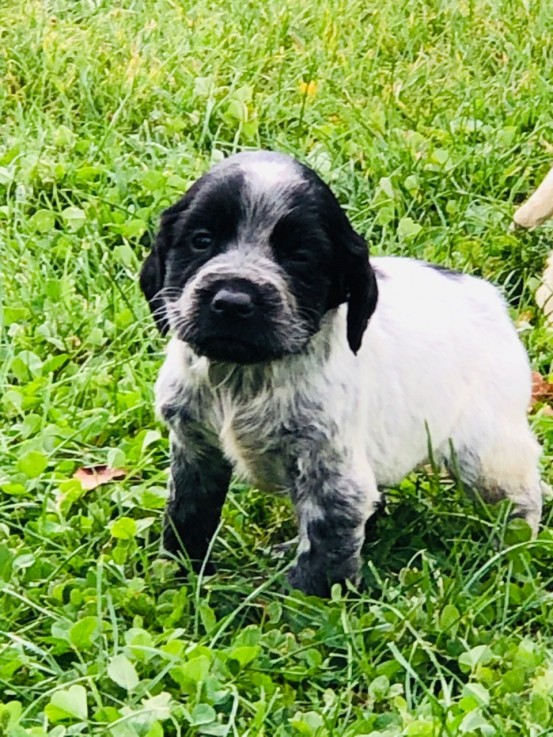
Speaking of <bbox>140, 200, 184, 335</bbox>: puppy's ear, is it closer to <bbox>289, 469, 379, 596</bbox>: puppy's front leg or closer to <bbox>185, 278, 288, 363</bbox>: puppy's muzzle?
<bbox>185, 278, 288, 363</bbox>: puppy's muzzle

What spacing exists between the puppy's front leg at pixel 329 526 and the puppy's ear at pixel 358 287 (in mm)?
340

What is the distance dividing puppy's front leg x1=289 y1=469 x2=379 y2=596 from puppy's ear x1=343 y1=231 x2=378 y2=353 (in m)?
0.34

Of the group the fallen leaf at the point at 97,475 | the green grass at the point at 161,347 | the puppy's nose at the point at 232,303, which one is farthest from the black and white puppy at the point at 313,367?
the fallen leaf at the point at 97,475

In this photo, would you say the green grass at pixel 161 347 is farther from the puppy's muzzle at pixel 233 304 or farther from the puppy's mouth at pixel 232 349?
the puppy's muzzle at pixel 233 304

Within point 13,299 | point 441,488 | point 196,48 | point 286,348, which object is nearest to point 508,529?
point 441,488

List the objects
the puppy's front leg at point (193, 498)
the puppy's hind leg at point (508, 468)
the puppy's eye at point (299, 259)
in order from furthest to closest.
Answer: the puppy's hind leg at point (508, 468), the puppy's front leg at point (193, 498), the puppy's eye at point (299, 259)

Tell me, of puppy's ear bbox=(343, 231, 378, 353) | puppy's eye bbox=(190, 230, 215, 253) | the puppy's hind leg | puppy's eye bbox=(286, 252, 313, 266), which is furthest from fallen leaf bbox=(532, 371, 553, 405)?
puppy's eye bbox=(190, 230, 215, 253)

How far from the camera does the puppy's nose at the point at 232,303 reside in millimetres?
2885

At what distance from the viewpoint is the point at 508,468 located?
3.59m

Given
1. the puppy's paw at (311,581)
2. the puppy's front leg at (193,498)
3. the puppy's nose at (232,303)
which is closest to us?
Answer: the puppy's nose at (232,303)

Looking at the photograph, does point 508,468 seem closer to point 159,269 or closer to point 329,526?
point 329,526

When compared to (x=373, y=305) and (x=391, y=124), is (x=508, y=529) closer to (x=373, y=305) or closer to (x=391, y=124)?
(x=373, y=305)

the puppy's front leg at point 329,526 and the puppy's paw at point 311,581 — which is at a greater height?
the puppy's front leg at point 329,526

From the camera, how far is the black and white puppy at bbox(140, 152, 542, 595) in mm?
2949
